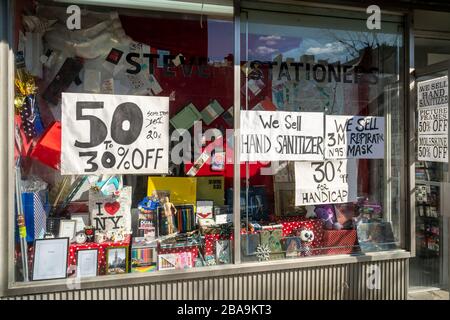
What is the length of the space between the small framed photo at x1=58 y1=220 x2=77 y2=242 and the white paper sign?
167 centimetres

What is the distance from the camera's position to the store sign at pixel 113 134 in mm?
3240

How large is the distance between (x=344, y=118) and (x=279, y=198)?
1.06m

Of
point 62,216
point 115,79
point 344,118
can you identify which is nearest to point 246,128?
point 344,118

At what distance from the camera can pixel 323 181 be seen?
12.4 ft

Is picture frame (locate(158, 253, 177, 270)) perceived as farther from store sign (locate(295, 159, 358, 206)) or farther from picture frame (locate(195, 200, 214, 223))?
store sign (locate(295, 159, 358, 206))

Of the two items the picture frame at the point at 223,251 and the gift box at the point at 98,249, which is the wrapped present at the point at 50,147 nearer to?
the gift box at the point at 98,249

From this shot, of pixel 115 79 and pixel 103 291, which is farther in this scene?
pixel 115 79

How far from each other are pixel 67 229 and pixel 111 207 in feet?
1.37

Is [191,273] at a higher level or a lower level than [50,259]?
lower

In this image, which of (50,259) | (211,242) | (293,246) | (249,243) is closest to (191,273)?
(211,242)

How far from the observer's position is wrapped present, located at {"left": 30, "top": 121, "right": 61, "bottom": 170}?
3236mm

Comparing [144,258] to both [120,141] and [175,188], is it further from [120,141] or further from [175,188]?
[120,141]

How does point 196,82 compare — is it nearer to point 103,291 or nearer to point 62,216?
point 62,216

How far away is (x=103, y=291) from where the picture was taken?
3.15 meters
